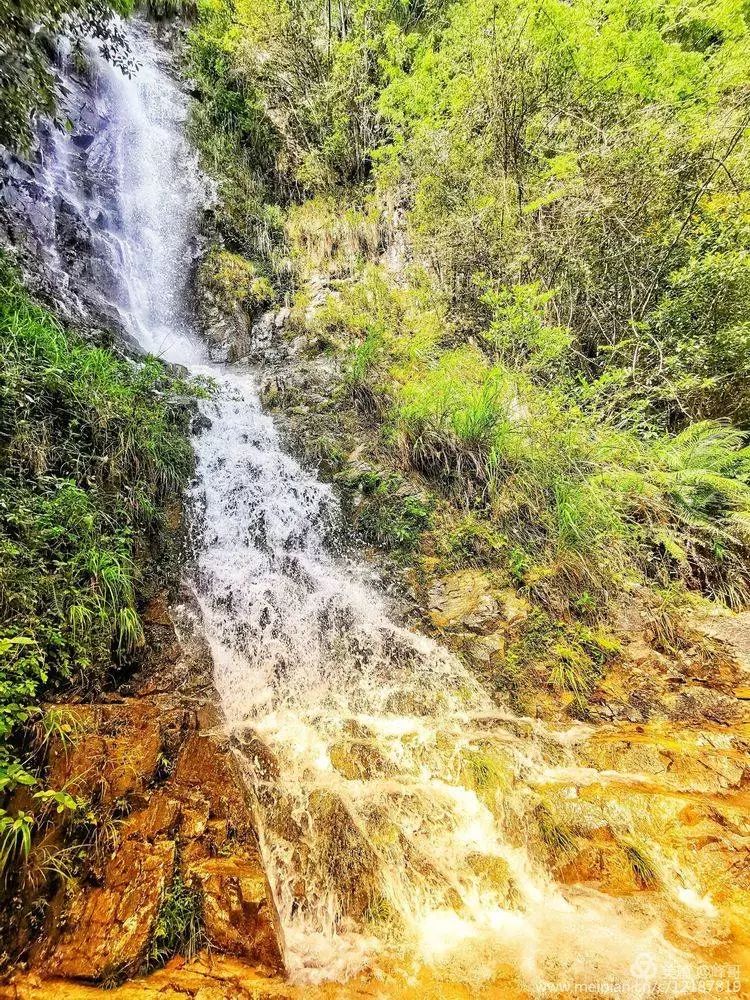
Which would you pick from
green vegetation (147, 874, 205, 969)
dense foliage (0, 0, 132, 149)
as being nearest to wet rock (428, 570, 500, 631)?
green vegetation (147, 874, 205, 969)

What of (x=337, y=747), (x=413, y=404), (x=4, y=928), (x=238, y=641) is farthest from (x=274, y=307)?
(x=4, y=928)

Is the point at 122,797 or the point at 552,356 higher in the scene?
the point at 552,356

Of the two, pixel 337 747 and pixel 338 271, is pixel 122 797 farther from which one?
pixel 338 271

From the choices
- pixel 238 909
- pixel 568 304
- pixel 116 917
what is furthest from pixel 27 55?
pixel 568 304

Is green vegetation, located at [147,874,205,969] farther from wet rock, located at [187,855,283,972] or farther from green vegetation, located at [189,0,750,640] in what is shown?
green vegetation, located at [189,0,750,640]

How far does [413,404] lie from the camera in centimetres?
596

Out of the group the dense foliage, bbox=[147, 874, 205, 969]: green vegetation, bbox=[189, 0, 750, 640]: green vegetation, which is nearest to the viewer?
bbox=[147, 874, 205, 969]: green vegetation

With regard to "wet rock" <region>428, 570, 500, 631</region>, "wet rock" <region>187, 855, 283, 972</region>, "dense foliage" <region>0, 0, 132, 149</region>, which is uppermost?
"dense foliage" <region>0, 0, 132, 149</region>

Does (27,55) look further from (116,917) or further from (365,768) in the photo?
(365,768)

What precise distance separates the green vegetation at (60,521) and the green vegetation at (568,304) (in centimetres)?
293

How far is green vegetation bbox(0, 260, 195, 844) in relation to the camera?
2.64 meters

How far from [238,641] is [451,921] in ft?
9.40

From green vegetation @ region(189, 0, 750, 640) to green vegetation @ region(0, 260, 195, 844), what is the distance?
293 cm

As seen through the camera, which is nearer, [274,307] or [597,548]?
[597,548]
